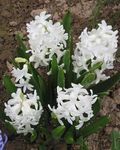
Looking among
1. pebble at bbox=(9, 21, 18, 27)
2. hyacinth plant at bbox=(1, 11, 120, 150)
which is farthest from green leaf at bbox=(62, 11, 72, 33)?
pebble at bbox=(9, 21, 18, 27)

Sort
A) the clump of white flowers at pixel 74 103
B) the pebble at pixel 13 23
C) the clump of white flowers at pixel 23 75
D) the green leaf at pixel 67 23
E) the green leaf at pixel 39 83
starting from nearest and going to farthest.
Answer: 1. the clump of white flowers at pixel 74 103
2. the clump of white flowers at pixel 23 75
3. the green leaf at pixel 39 83
4. the green leaf at pixel 67 23
5. the pebble at pixel 13 23

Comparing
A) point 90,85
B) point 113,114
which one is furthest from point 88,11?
point 90,85

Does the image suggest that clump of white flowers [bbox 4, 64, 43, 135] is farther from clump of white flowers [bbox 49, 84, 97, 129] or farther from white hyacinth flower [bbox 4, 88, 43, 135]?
clump of white flowers [bbox 49, 84, 97, 129]

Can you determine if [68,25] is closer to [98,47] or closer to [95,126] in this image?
[98,47]

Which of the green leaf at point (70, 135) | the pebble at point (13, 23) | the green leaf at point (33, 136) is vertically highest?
the pebble at point (13, 23)

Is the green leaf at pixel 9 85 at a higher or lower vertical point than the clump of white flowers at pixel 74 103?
higher

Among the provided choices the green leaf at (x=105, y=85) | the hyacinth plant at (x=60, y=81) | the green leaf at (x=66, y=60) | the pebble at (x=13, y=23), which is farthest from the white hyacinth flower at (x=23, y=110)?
the pebble at (x=13, y=23)

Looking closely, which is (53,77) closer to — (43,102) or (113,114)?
(43,102)

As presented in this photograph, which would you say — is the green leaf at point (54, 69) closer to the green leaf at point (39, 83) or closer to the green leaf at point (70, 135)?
the green leaf at point (39, 83)
